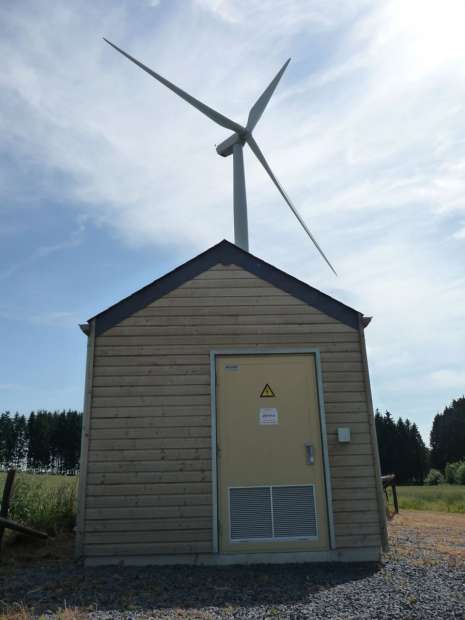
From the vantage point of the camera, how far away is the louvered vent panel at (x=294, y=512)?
19.6 feet

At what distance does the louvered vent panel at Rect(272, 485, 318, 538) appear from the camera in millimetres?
5969

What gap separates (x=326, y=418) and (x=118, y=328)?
9.86ft

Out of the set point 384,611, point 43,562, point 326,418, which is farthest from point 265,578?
point 43,562

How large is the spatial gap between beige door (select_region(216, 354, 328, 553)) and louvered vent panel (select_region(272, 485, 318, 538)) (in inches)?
0.4

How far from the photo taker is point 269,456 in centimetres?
621

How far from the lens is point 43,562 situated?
5875mm

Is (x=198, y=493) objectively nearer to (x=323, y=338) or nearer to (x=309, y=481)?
(x=309, y=481)

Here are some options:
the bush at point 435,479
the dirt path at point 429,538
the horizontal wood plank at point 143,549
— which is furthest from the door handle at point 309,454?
the bush at point 435,479

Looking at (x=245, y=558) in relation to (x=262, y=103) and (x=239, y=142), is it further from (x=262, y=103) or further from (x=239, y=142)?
(x=262, y=103)

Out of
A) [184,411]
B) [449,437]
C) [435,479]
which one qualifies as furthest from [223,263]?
[449,437]

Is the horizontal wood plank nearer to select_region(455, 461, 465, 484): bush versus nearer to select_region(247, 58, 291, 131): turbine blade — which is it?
select_region(247, 58, 291, 131): turbine blade

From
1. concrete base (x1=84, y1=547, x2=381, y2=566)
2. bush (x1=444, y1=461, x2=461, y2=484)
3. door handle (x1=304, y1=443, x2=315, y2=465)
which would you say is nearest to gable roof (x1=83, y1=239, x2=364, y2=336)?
door handle (x1=304, y1=443, x2=315, y2=465)

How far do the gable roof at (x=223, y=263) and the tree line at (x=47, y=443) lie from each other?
206 feet

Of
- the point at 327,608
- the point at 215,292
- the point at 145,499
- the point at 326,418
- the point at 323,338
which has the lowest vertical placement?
the point at 327,608
